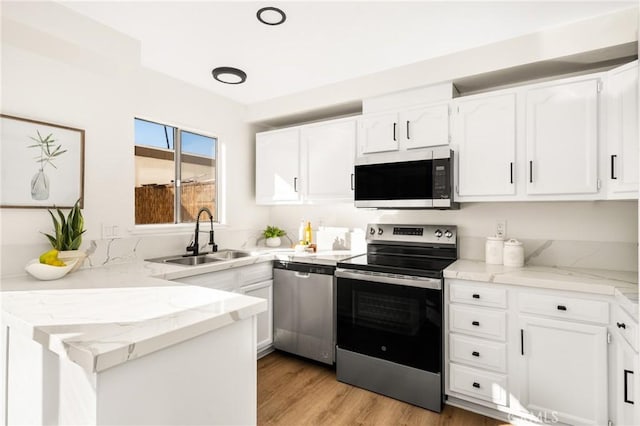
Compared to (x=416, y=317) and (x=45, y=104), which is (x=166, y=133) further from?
(x=416, y=317)

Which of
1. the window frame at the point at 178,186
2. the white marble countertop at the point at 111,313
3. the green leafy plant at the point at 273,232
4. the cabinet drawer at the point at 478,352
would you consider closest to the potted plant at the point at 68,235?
the white marble countertop at the point at 111,313

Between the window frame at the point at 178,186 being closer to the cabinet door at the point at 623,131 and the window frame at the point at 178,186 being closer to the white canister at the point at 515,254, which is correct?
the white canister at the point at 515,254

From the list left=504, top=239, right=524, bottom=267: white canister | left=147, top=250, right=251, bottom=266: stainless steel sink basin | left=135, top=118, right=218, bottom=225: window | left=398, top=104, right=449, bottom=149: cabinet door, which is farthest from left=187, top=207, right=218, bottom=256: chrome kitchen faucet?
left=504, top=239, right=524, bottom=267: white canister

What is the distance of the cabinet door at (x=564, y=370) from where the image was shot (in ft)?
6.09

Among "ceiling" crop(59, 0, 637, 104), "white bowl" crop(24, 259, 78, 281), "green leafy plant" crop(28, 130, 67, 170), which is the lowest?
"white bowl" crop(24, 259, 78, 281)

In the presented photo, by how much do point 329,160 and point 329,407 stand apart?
1.95m

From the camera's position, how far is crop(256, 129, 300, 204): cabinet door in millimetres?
3318

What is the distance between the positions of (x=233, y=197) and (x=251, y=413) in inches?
96.6

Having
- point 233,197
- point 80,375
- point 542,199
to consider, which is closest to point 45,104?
point 233,197

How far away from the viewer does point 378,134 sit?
110 inches

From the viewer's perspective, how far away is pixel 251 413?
→ 134 cm

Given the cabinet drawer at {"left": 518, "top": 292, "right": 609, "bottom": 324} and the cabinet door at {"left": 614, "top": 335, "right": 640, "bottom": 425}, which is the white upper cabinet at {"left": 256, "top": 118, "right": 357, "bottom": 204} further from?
the cabinet door at {"left": 614, "top": 335, "right": 640, "bottom": 425}

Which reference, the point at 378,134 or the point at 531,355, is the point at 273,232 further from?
the point at 531,355

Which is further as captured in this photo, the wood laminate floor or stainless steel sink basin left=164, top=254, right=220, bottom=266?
stainless steel sink basin left=164, top=254, right=220, bottom=266
